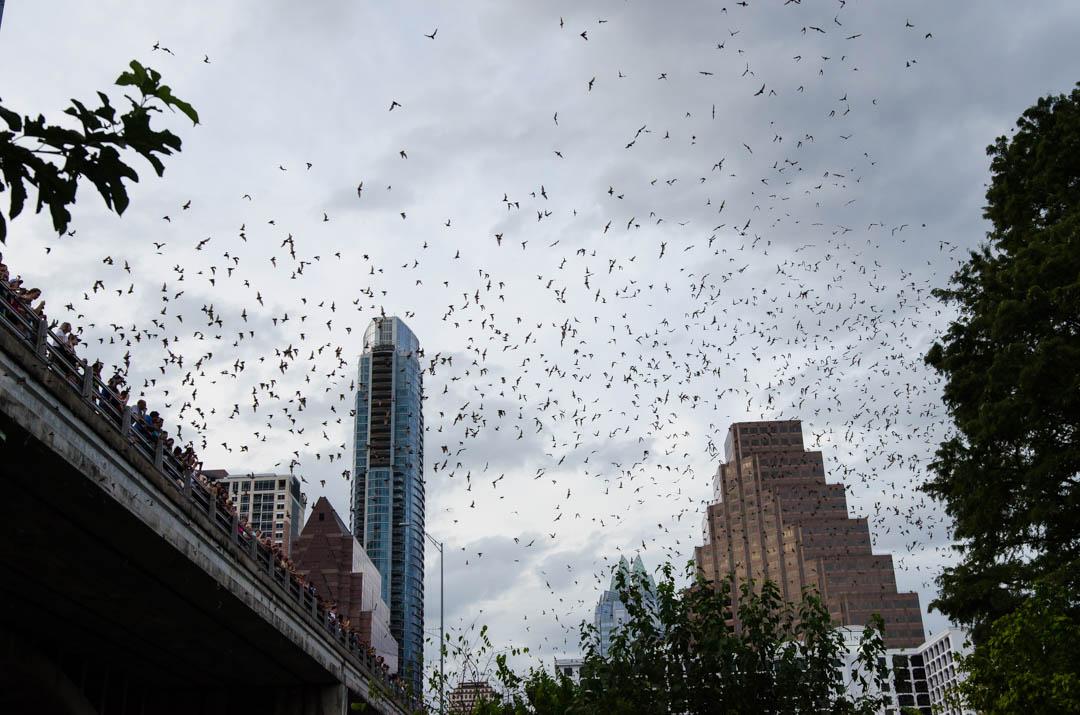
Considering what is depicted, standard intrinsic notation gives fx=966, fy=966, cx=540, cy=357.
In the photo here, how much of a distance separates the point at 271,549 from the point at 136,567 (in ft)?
23.4

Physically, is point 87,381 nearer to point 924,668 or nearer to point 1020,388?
point 1020,388

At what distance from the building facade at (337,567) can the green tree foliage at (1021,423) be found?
99.7 m

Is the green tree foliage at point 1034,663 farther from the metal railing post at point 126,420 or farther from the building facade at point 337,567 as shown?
the building facade at point 337,567

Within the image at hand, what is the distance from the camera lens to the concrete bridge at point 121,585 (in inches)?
725

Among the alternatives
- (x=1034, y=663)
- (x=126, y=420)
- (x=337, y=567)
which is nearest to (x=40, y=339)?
(x=126, y=420)

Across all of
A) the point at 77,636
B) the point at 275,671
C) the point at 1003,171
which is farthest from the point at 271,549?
the point at 1003,171

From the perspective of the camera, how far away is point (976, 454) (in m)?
25.2

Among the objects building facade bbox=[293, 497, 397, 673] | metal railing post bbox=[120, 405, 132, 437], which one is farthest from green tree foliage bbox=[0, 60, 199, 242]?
building facade bbox=[293, 497, 397, 673]

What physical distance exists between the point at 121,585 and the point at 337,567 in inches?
3993

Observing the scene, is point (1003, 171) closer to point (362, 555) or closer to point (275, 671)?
point (275, 671)

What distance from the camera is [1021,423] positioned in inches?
942

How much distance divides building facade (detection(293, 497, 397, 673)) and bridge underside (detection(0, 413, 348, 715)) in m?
77.7

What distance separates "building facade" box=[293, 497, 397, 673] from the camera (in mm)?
120438

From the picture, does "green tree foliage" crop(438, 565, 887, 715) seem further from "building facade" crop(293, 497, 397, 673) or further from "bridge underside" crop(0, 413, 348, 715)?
"building facade" crop(293, 497, 397, 673)
